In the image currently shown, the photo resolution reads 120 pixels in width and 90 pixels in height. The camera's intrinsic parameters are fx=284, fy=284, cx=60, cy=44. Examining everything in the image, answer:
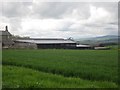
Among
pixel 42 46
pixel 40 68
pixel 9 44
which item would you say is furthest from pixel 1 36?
pixel 40 68

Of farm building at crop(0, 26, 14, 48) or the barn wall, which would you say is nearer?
farm building at crop(0, 26, 14, 48)

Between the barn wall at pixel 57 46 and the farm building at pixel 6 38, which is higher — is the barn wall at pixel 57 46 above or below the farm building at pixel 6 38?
below

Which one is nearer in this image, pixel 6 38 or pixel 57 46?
pixel 6 38

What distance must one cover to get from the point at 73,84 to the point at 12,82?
2849 mm

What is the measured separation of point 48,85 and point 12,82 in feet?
6.20

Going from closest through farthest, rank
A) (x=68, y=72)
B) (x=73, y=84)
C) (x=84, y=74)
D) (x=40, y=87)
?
(x=40, y=87)
(x=73, y=84)
(x=84, y=74)
(x=68, y=72)

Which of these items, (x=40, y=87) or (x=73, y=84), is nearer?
(x=40, y=87)

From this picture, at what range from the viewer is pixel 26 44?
90.0 m

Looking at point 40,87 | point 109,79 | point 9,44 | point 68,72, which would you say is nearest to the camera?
point 40,87

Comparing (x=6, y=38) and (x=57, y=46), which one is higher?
(x=6, y=38)

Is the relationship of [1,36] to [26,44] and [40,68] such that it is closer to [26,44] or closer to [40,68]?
[26,44]

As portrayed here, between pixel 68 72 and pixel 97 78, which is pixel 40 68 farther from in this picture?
pixel 97 78

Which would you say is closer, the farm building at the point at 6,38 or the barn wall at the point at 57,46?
the farm building at the point at 6,38

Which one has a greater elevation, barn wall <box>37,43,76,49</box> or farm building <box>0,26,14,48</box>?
farm building <box>0,26,14,48</box>
